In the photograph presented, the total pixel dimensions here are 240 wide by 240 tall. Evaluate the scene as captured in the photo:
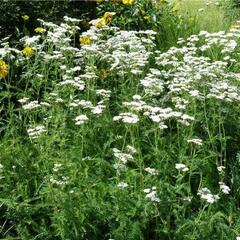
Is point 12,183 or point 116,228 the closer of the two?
point 116,228

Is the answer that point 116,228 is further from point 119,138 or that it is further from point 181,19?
point 181,19

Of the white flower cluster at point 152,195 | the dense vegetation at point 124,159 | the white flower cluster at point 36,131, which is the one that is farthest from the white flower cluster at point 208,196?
the white flower cluster at point 36,131

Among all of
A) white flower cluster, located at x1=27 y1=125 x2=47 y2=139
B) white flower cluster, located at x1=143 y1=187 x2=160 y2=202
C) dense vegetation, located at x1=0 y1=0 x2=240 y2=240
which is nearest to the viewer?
white flower cluster, located at x1=143 y1=187 x2=160 y2=202

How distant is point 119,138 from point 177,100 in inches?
20.4

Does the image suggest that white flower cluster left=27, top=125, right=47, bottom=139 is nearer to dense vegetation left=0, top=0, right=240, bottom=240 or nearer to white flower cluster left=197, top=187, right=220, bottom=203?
dense vegetation left=0, top=0, right=240, bottom=240

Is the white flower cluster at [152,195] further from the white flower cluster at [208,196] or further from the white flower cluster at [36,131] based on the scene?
the white flower cluster at [36,131]

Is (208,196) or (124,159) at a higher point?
(124,159)

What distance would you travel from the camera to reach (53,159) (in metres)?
3.52

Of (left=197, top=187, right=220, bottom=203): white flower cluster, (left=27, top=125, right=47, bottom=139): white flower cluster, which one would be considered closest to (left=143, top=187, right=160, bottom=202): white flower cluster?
(left=197, top=187, right=220, bottom=203): white flower cluster

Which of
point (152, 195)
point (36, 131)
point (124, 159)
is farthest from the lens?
point (36, 131)

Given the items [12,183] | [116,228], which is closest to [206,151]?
[116,228]

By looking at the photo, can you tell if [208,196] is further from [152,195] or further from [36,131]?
[36,131]

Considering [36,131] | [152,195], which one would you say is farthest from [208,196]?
[36,131]

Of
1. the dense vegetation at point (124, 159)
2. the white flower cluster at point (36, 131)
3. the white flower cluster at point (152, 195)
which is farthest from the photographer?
the white flower cluster at point (36, 131)
